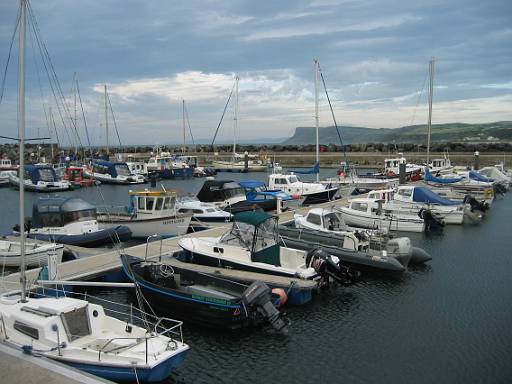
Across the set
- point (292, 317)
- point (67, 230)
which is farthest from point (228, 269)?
point (67, 230)

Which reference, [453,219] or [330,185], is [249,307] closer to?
[453,219]

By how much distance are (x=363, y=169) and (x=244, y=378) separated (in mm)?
73173

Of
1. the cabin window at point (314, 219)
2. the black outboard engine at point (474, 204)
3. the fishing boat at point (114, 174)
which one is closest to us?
the cabin window at point (314, 219)

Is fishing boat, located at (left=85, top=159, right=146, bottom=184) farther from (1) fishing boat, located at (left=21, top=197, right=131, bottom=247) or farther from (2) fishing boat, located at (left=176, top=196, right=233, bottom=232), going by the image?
(1) fishing boat, located at (left=21, top=197, right=131, bottom=247)

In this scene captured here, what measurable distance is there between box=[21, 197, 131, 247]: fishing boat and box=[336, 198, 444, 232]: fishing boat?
13.1 m

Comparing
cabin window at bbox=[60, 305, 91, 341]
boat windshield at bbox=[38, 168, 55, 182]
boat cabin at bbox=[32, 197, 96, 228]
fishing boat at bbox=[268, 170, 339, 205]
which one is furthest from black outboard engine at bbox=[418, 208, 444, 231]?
boat windshield at bbox=[38, 168, 55, 182]

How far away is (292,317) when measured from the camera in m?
15.2

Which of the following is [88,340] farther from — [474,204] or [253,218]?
[474,204]

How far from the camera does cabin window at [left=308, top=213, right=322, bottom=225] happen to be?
23395mm

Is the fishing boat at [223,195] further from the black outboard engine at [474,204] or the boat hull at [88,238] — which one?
the black outboard engine at [474,204]

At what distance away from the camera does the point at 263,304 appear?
13.5 m

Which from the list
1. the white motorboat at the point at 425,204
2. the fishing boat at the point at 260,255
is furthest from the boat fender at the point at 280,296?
the white motorboat at the point at 425,204

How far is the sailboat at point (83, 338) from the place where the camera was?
9.85 metres

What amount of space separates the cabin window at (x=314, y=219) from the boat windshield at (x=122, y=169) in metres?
44.1
